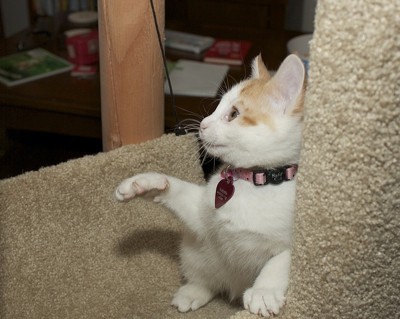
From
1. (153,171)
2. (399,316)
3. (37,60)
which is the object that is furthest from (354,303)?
(37,60)

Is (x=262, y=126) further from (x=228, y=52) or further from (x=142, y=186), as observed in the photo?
(x=228, y=52)

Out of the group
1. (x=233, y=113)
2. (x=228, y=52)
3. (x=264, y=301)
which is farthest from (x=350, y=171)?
(x=228, y=52)

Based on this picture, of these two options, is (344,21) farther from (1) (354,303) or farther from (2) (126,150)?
(2) (126,150)

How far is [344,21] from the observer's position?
56 centimetres

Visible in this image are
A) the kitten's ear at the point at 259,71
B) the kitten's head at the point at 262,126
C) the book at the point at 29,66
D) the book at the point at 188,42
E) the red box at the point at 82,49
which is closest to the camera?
the kitten's head at the point at 262,126

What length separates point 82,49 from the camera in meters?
2.03

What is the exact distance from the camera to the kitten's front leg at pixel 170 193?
0.94m

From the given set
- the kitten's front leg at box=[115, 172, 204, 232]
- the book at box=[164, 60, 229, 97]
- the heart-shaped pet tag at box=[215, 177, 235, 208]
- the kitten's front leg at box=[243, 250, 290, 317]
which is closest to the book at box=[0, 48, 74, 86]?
the book at box=[164, 60, 229, 97]

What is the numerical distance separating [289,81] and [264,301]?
0.35 metres

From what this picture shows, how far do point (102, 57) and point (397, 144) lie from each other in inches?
22.9

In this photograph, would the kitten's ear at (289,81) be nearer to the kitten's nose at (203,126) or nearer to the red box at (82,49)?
the kitten's nose at (203,126)

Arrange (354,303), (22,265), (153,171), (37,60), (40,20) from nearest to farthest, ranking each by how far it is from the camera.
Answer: (354,303), (22,265), (153,171), (37,60), (40,20)

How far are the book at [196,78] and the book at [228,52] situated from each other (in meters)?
0.04

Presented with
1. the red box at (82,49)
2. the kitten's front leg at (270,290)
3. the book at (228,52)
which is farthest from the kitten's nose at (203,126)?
the red box at (82,49)
